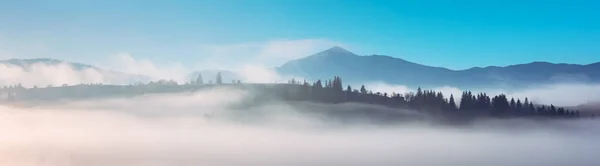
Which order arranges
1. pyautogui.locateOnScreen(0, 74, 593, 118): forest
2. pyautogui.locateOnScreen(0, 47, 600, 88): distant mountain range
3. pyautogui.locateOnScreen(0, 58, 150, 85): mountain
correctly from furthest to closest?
pyautogui.locateOnScreen(0, 47, 600, 88): distant mountain range → pyautogui.locateOnScreen(0, 74, 593, 118): forest → pyautogui.locateOnScreen(0, 58, 150, 85): mountain

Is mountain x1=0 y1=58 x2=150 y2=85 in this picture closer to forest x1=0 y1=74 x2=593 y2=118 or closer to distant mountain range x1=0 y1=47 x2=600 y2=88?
forest x1=0 y1=74 x2=593 y2=118

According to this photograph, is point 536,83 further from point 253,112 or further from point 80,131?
point 80,131

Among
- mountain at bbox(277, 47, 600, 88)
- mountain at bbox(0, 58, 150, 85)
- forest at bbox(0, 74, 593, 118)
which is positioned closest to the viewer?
mountain at bbox(0, 58, 150, 85)

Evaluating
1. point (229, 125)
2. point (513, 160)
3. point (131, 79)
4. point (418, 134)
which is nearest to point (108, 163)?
point (131, 79)

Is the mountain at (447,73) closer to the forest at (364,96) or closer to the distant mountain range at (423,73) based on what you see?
the distant mountain range at (423,73)

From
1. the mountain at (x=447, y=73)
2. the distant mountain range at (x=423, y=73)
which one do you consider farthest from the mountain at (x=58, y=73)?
the mountain at (x=447, y=73)

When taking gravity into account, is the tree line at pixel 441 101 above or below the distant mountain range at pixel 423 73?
below

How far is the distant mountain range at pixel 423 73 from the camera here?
17.9 feet

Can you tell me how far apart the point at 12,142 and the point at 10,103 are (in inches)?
15.3

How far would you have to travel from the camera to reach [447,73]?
5797 millimetres

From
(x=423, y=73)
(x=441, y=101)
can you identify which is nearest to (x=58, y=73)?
(x=423, y=73)

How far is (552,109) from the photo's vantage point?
5.79m

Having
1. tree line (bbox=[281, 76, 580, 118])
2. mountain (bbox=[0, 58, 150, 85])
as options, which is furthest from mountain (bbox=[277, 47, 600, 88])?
mountain (bbox=[0, 58, 150, 85])

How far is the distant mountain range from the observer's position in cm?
547
